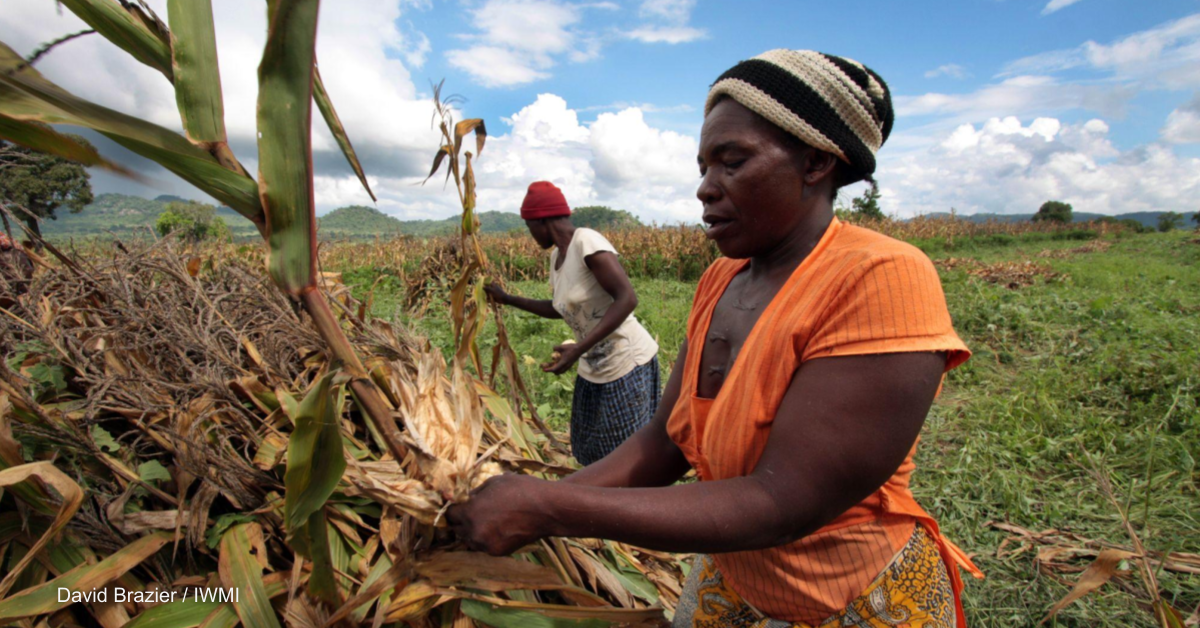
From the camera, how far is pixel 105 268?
1419 millimetres

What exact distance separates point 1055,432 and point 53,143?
4935 millimetres

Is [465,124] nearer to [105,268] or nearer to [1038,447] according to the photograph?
[105,268]

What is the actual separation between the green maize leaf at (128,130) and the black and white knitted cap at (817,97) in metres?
0.76

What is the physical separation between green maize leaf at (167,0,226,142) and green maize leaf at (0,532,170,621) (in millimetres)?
779

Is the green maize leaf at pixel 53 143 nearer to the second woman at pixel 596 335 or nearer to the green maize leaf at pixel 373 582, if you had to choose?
the green maize leaf at pixel 373 582

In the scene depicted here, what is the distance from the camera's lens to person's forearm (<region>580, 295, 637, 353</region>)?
2.59 m

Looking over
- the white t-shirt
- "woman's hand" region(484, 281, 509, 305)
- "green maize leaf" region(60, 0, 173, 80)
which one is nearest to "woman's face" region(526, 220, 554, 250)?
the white t-shirt

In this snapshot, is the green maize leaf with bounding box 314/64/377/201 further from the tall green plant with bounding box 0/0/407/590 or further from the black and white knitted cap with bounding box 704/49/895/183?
the black and white knitted cap with bounding box 704/49/895/183

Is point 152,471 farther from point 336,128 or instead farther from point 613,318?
point 613,318

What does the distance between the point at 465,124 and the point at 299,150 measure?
30.6 inches

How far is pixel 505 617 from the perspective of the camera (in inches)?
41.4

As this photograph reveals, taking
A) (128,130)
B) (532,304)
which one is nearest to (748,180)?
(128,130)

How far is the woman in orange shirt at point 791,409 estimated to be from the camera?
2.54ft

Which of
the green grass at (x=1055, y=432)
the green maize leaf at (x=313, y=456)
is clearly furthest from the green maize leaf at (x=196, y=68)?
the green grass at (x=1055, y=432)
